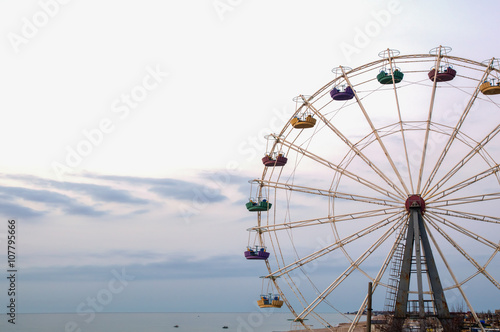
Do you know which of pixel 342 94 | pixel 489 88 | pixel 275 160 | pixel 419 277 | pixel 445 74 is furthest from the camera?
pixel 275 160

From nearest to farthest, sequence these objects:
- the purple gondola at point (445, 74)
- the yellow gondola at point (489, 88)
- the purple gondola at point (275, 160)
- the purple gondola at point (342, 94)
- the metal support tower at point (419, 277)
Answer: the metal support tower at point (419, 277) < the yellow gondola at point (489, 88) < the purple gondola at point (445, 74) < the purple gondola at point (342, 94) < the purple gondola at point (275, 160)

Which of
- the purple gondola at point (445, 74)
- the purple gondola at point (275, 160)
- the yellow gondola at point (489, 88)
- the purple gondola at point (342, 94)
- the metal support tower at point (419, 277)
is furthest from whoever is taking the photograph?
the purple gondola at point (275, 160)

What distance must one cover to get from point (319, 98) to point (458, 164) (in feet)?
32.4

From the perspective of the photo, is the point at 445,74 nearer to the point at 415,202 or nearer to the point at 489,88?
the point at 489,88

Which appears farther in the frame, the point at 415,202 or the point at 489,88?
the point at 489,88

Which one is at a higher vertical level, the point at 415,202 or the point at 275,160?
the point at 275,160

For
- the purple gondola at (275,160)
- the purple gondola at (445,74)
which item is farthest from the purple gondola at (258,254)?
the purple gondola at (445,74)

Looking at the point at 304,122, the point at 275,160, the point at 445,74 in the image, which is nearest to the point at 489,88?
the point at 445,74

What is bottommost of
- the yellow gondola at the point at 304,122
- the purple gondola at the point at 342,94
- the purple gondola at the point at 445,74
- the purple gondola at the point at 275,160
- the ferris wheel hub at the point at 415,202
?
the ferris wheel hub at the point at 415,202

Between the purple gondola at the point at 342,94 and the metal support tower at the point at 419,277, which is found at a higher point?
the purple gondola at the point at 342,94

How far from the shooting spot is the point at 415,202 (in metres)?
32.1

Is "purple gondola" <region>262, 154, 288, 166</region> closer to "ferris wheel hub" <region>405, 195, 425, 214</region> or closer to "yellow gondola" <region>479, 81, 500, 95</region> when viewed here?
"ferris wheel hub" <region>405, 195, 425, 214</region>

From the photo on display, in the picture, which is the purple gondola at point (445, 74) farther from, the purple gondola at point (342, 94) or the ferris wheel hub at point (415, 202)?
the ferris wheel hub at point (415, 202)

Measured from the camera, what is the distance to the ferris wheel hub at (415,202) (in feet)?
105
